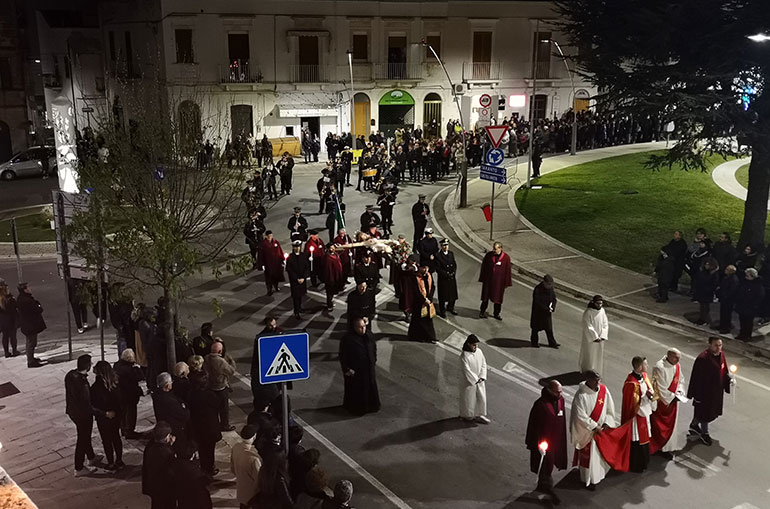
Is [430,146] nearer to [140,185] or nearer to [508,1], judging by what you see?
[508,1]

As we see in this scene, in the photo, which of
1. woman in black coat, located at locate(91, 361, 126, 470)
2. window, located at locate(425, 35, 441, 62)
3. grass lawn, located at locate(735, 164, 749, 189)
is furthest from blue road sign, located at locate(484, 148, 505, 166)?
window, located at locate(425, 35, 441, 62)

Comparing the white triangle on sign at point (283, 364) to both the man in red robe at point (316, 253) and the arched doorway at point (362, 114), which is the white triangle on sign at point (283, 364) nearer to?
the man in red robe at point (316, 253)

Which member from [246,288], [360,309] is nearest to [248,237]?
[246,288]

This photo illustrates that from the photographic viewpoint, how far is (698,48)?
739 inches

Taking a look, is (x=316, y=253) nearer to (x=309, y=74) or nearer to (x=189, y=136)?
(x=189, y=136)

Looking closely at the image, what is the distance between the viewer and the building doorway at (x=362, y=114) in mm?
45531

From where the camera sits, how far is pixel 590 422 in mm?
9367

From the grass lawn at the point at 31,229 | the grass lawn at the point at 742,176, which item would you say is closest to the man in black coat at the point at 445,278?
the grass lawn at the point at 31,229

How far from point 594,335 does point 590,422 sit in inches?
140

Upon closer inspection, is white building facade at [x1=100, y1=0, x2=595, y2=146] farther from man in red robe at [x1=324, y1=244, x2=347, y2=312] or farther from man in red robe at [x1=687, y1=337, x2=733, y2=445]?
man in red robe at [x1=687, y1=337, x2=733, y2=445]

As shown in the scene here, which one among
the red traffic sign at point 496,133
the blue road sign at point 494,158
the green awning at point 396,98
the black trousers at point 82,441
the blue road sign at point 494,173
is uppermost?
the green awning at point 396,98

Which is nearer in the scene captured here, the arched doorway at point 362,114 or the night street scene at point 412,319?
the night street scene at point 412,319

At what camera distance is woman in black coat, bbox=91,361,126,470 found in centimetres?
995

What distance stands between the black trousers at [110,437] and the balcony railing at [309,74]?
3540cm
